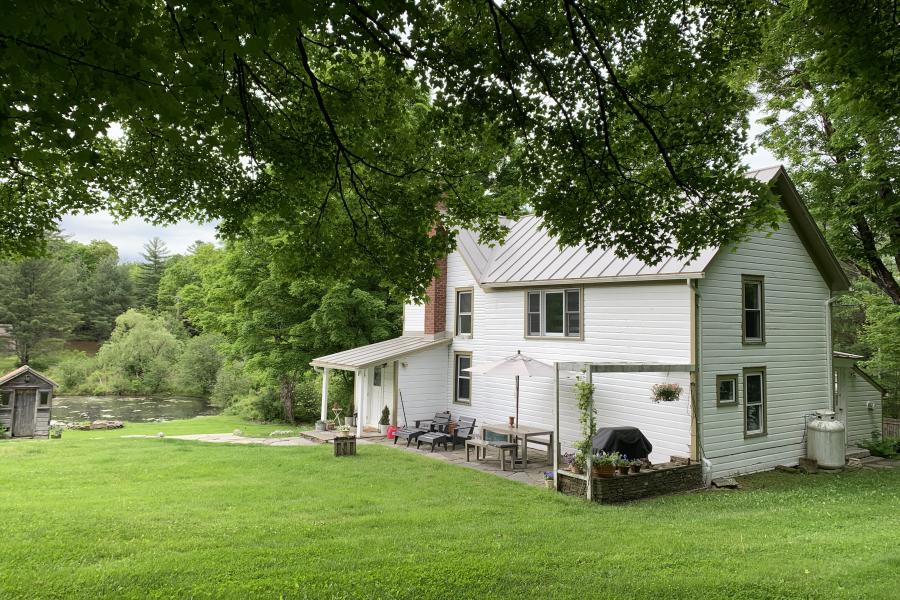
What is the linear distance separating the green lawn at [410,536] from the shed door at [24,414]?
5797mm

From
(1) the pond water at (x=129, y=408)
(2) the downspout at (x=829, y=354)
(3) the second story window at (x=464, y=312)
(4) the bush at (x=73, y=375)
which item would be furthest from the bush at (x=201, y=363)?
(2) the downspout at (x=829, y=354)

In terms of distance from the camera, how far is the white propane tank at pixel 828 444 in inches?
522

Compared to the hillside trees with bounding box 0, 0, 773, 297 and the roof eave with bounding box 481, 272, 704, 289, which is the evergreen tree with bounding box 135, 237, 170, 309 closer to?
the roof eave with bounding box 481, 272, 704, 289

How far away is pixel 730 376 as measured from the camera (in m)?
12.3

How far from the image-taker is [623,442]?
11289 mm

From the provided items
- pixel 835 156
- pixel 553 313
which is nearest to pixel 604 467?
pixel 553 313

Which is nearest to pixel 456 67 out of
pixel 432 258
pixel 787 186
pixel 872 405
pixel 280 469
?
pixel 432 258

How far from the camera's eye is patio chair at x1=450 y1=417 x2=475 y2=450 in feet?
51.1

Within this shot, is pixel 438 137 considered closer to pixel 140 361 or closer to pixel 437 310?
pixel 437 310

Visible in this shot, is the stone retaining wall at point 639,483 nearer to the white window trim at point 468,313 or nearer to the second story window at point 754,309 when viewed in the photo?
the second story window at point 754,309

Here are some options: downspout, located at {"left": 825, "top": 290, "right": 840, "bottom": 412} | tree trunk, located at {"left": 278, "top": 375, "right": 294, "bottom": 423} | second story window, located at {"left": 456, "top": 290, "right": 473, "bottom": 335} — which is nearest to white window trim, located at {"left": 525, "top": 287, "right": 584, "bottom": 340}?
Answer: second story window, located at {"left": 456, "top": 290, "right": 473, "bottom": 335}

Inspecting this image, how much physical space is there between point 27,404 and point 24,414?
331 millimetres

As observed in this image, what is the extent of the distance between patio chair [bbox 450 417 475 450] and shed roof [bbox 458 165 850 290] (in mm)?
4096

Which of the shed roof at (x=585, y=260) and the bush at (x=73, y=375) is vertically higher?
the shed roof at (x=585, y=260)
